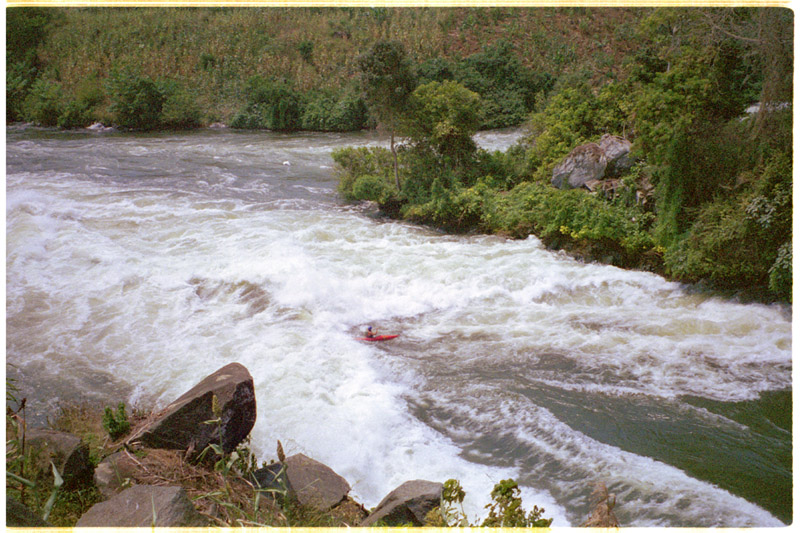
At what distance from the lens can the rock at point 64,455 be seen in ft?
11.2

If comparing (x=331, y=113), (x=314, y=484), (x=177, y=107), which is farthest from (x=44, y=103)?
(x=314, y=484)

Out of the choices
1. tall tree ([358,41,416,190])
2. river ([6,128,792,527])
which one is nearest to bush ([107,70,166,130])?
river ([6,128,792,527])

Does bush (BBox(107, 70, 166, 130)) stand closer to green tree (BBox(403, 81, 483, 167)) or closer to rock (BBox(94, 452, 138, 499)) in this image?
green tree (BBox(403, 81, 483, 167))

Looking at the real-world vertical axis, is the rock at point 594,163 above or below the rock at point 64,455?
above

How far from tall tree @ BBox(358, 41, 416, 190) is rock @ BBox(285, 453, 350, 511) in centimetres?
963

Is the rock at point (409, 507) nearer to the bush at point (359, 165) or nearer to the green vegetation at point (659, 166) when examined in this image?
the green vegetation at point (659, 166)

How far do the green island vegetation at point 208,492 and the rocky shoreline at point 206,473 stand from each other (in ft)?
0.04

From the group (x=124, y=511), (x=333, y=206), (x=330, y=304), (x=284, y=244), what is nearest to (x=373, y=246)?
(x=284, y=244)

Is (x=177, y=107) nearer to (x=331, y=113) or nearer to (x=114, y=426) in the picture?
(x=331, y=113)

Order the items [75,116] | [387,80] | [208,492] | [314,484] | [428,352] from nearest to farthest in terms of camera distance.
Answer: [208,492] < [314,484] < [428,352] < [387,80] < [75,116]

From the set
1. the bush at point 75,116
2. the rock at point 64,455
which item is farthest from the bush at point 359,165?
the bush at point 75,116

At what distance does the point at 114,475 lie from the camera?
3484mm

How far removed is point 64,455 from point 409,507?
85.6 inches

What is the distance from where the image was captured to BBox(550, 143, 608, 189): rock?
11.4 m
